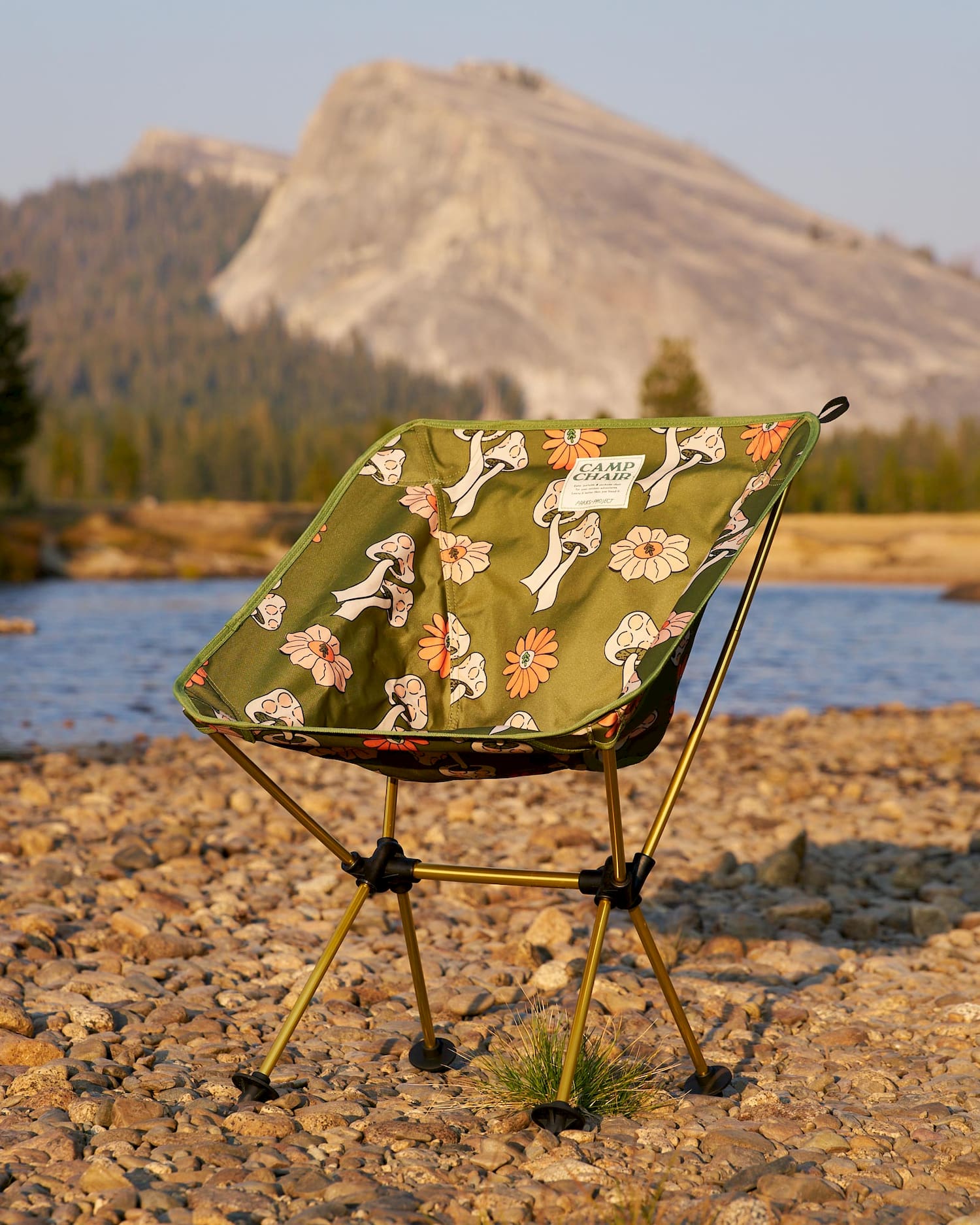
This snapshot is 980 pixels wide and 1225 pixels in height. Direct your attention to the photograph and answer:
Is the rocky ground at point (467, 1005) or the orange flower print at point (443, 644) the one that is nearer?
the rocky ground at point (467, 1005)

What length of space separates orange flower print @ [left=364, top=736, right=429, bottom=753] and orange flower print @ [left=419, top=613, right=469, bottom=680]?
59cm

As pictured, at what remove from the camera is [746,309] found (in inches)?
4641

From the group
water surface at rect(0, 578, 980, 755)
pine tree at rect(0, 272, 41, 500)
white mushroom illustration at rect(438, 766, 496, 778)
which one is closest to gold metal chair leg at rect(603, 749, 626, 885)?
white mushroom illustration at rect(438, 766, 496, 778)

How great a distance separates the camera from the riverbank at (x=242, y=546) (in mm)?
38406

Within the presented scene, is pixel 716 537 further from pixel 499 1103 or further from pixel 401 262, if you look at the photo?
pixel 401 262

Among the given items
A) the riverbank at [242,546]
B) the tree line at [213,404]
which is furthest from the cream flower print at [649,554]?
the riverbank at [242,546]

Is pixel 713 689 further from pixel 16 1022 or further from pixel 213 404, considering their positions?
pixel 213 404

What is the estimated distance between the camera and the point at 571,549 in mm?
3006

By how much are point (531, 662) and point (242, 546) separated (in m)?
41.6

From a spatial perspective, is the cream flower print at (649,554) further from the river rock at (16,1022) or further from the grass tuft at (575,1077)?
the river rock at (16,1022)

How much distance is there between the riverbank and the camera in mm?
38406

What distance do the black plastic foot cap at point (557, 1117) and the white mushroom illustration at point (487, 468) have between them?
4.48 ft

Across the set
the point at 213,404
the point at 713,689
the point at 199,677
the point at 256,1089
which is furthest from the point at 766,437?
the point at 213,404

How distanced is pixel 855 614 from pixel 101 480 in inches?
2360
